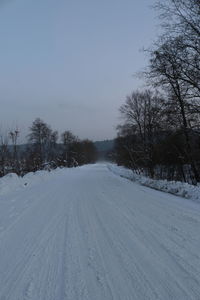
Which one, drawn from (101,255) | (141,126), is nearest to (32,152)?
(141,126)

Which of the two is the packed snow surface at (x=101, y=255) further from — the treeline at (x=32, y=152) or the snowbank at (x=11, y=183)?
the treeline at (x=32, y=152)

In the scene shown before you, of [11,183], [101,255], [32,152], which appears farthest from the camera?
[32,152]

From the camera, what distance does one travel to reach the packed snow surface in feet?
13.0

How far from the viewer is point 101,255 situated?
536 cm

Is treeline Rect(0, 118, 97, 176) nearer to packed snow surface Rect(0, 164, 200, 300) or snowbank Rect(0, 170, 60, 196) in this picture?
snowbank Rect(0, 170, 60, 196)

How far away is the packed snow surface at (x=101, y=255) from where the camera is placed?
3.95m

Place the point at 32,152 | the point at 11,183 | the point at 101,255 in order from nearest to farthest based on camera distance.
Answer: the point at 101,255 → the point at 11,183 → the point at 32,152

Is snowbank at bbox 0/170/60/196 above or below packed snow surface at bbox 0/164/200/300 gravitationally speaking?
above

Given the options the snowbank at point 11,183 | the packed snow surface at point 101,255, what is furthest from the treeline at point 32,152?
the packed snow surface at point 101,255

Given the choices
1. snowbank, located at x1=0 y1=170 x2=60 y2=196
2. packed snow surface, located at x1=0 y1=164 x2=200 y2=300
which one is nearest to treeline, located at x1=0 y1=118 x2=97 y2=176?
snowbank, located at x1=0 y1=170 x2=60 y2=196

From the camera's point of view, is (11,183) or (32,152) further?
(32,152)

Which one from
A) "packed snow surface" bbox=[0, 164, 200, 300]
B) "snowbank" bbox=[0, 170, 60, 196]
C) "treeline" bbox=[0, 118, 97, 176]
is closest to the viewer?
"packed snow surface" bbox=[0, 164, 200, 300]

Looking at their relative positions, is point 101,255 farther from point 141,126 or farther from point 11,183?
point 141,126

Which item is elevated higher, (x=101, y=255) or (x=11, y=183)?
(x=11, y=183)
